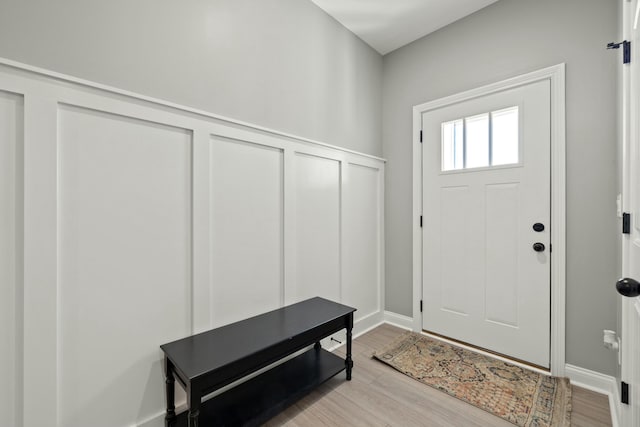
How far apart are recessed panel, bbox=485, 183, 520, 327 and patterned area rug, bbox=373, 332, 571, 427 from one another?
0.38m

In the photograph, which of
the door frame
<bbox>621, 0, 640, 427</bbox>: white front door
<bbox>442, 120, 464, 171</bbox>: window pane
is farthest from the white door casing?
<bbox>442, 120, 464, 171</bbox>: window pane

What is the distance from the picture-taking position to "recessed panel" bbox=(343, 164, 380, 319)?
253cm

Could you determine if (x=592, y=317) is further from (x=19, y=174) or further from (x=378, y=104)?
(x=19, y=174)

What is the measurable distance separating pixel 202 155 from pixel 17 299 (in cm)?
96

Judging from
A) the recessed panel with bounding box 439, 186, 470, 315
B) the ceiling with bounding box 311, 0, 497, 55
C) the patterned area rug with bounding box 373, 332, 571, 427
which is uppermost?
the ceiling with bounding box 311, 0, 497, 55

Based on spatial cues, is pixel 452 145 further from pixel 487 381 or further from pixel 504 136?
pixel 487 381

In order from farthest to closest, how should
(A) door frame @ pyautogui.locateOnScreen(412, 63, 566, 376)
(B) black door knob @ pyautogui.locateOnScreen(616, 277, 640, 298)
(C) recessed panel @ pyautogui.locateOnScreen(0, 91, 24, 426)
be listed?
1. (A) door frame @ pyautogui.locateOnScreen(412, 63, 566, 376)
2. (C) recessed panel @ pyautogui.locateOnScreen(0, 91, 24, 426)
3. (B) black door knob @ pyautogui.locateOnScreen(616, 277, 640, 298)

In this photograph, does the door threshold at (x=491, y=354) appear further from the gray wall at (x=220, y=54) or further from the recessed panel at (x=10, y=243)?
the recessed panel at (x=10, y=243)

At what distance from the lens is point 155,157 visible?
55.3 inches

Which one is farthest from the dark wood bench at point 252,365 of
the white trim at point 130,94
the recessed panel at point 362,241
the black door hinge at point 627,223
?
the black door hinge at point 627,223

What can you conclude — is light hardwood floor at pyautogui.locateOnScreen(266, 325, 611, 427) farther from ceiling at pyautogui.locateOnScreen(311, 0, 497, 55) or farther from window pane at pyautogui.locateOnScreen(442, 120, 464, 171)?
ceiling at pyautogui.locateOnScreen(311, 0, 497, 55)

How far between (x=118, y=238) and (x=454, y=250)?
7.95 feet

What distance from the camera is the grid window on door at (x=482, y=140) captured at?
216 centimetres

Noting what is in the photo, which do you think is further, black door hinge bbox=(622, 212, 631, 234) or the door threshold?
the door threshold
